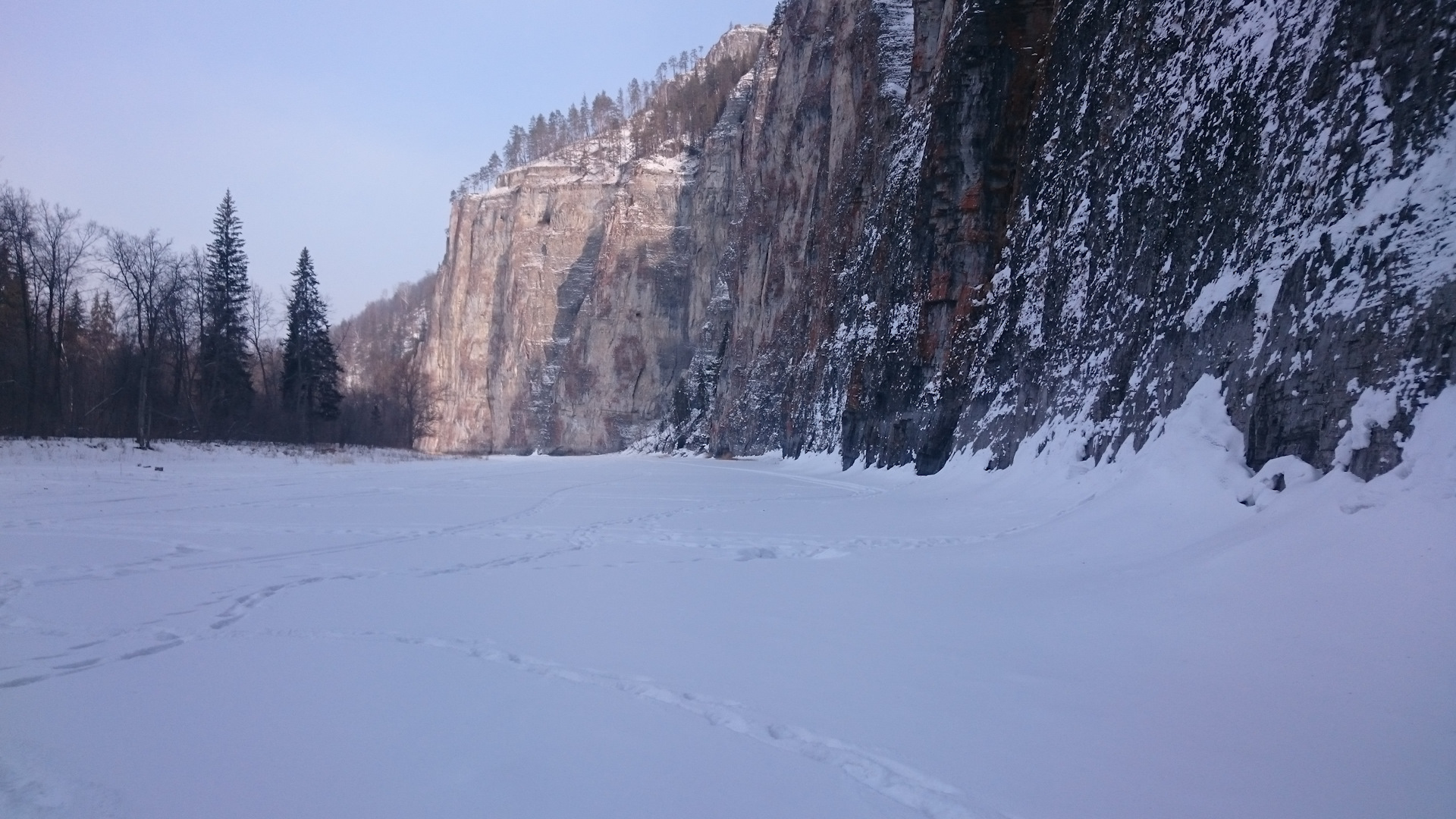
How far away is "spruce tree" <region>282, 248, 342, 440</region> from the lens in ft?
142

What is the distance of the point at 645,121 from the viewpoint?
84000 millimetres

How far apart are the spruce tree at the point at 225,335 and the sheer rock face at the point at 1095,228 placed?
77.9 feet

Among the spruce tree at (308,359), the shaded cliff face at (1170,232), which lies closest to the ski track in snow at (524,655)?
the shaded cliff face at (1170,232)

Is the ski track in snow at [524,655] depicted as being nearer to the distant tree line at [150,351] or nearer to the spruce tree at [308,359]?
the distant tree line at [150,351]

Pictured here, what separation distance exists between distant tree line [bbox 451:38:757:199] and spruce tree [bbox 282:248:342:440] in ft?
117

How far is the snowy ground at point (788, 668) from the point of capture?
8.67 feet

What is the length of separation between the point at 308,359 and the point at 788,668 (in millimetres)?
46895

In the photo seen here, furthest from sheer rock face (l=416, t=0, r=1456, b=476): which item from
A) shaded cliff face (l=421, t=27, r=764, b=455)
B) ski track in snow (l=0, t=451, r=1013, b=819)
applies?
shaded cliff face (l=421, t=27, r=764, b=455)

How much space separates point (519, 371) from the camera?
76.6m

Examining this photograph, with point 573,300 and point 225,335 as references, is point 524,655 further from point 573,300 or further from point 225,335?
point 573,300

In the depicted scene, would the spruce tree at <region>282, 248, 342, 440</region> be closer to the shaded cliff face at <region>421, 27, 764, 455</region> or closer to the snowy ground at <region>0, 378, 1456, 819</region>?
the shaded cliff face at <region>421, 27, 764, 455</region>

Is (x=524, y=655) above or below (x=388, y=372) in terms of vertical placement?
below

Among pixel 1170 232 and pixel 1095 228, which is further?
pixel 1095 228

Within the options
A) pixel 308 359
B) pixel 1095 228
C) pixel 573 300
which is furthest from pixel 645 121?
pixel 1095 228
